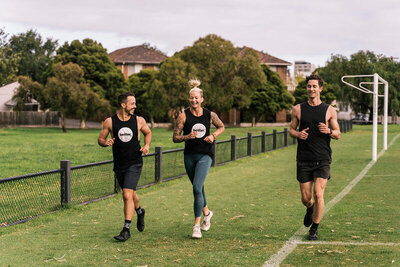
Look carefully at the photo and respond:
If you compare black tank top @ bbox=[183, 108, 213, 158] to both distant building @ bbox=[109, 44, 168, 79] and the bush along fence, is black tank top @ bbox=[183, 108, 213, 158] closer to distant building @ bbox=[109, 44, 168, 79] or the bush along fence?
the bush along fence

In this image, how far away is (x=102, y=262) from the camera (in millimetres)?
5871

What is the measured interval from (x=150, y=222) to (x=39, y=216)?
6.07ft

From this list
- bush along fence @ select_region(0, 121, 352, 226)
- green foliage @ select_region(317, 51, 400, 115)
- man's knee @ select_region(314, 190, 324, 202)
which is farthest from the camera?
green foliage @ select_region(317, 51, 400, 115)

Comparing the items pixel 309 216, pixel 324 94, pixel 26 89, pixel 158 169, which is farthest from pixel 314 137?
pixel 324 94

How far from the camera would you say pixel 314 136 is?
21.7ft

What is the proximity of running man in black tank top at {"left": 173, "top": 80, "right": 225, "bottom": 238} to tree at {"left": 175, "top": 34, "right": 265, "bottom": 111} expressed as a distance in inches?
1634

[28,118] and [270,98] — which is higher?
[270,98]

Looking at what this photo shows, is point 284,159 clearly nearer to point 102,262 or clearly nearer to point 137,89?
point 102,262

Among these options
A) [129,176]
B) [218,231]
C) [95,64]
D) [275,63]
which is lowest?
[218,231]

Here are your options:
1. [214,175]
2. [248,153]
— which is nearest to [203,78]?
[248,153]

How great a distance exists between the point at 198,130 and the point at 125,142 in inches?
35.7

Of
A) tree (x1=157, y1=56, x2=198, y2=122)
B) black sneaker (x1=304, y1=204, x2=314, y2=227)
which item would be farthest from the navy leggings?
tree (x1=157, y1=56, x2=198, y2=122)

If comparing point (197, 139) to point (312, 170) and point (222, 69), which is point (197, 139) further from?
point (222, 69)

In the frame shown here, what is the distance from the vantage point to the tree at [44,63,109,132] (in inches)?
1909
